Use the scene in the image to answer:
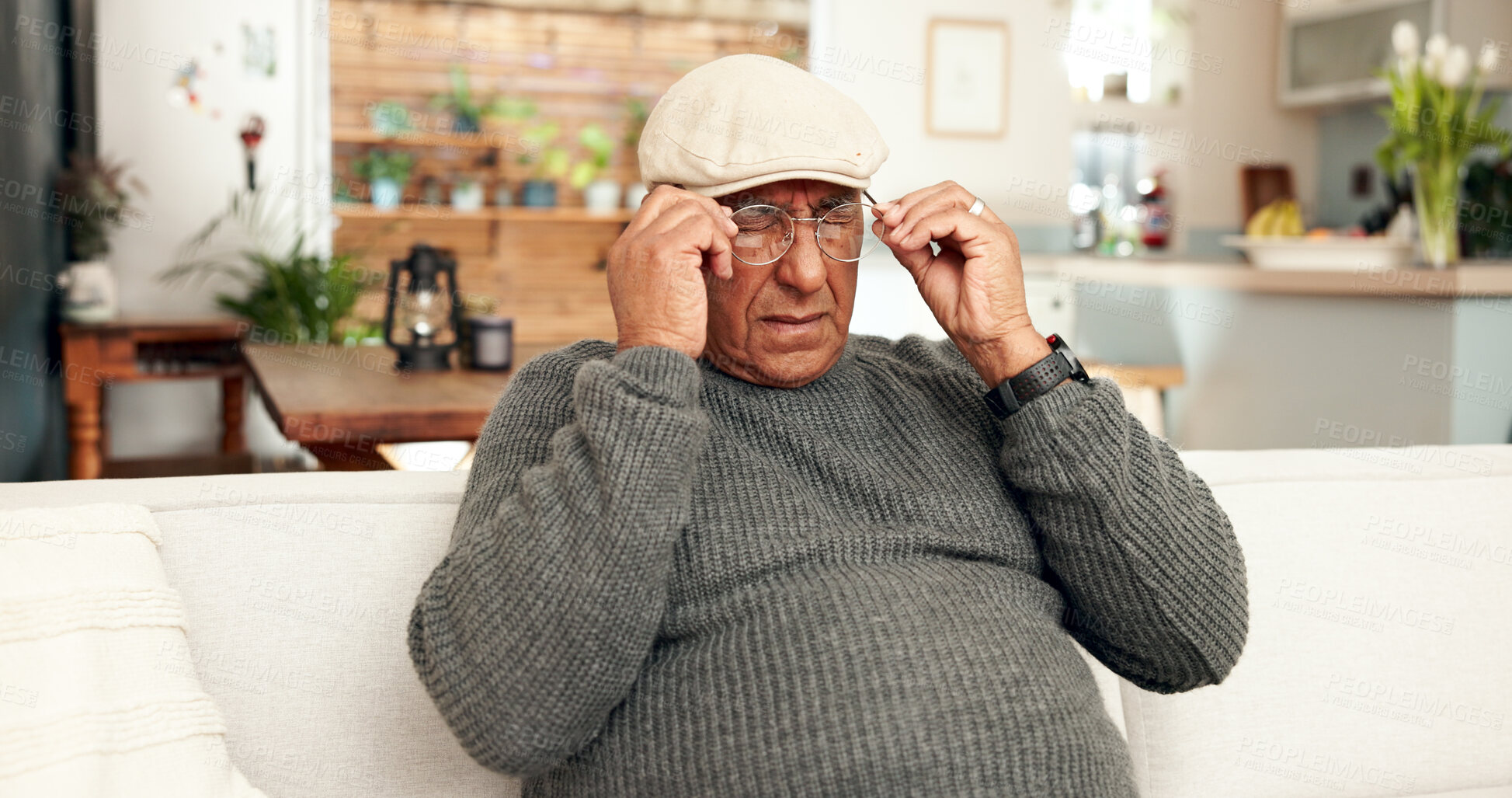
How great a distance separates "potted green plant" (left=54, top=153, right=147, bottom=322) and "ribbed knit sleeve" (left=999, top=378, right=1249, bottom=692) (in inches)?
143

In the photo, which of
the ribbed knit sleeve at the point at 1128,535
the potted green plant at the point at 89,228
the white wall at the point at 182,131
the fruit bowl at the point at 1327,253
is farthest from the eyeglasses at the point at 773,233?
the white wall at the point at 182,131

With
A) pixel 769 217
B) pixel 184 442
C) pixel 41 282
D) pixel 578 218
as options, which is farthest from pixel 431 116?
pixel 769 217

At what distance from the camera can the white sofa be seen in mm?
1127

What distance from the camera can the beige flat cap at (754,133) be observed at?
1134mm

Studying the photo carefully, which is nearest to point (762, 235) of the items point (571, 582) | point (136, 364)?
point (571, 582)

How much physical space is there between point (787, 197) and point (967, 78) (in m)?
4.33

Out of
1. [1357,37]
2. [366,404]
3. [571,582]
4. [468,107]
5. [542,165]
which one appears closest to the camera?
[571,582]

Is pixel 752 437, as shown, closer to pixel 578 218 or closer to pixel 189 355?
pixel 189 355

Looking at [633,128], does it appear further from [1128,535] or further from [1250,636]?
[1128,535]

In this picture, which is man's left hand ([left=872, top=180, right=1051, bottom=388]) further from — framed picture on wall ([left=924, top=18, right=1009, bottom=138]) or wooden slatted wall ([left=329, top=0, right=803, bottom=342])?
wooden slatted wall ([left=329, top=0, right=803, bottom=342])

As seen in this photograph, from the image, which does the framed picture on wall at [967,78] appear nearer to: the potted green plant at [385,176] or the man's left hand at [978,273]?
the potted green plant at [385,176]

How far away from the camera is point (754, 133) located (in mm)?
1139

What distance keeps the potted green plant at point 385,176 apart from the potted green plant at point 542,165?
67 centimetres

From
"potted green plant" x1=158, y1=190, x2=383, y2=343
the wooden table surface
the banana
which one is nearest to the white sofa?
the wooden table surface
